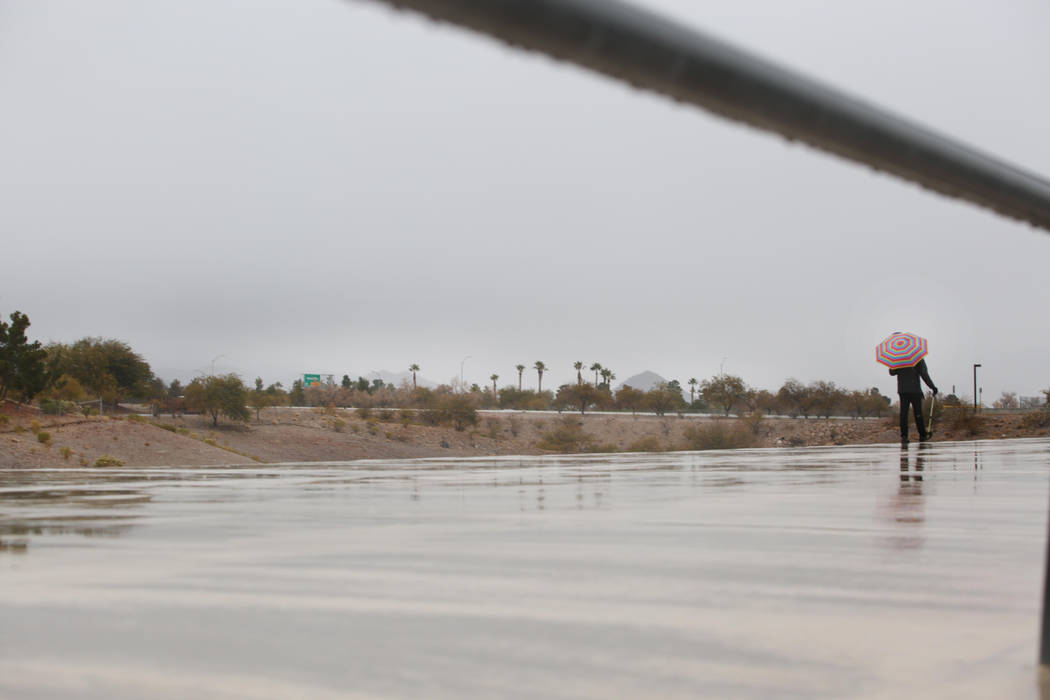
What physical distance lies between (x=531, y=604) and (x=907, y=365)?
516 inches

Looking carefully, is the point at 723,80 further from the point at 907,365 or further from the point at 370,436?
the point at 370,436

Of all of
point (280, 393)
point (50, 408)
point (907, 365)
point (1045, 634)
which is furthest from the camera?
point (280, 393)

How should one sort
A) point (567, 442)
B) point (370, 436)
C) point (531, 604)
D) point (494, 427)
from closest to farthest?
point (531, 604) < point (370, 436) < point (567, 442) < point (494, 427)

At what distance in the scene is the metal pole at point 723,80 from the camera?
60cm

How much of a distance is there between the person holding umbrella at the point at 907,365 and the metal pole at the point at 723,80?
43.3 ft

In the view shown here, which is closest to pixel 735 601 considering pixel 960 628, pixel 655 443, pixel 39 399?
pixel 960 628

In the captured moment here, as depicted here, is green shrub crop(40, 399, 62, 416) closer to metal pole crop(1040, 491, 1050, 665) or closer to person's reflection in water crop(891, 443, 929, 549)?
person's reflection in water crop(891, 443, 929, 549)

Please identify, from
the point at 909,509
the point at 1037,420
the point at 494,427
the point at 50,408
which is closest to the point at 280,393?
the point at 494,427

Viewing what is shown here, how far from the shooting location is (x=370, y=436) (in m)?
48.9

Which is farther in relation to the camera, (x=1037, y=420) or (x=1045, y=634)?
(x=1037, y=420)

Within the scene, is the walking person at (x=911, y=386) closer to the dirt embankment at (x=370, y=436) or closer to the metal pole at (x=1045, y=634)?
the dirt embankment at (x=370, y=436)

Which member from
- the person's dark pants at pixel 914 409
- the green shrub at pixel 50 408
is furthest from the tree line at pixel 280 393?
the person's dark pants at pixel 914 409

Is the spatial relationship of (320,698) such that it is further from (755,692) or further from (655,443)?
(655,443)

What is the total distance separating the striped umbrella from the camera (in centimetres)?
1303
